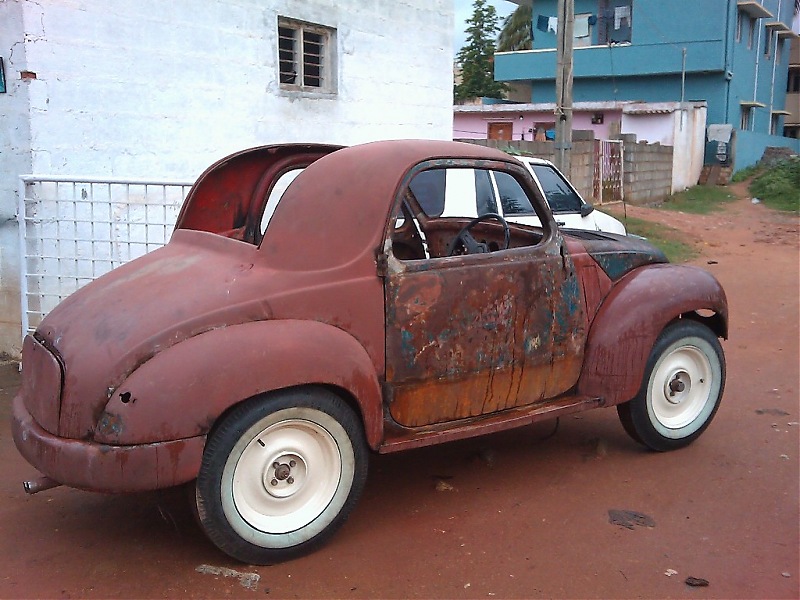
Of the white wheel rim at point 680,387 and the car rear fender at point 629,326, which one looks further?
the white wheel rim at point 680,387

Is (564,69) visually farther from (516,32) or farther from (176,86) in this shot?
(516,32)

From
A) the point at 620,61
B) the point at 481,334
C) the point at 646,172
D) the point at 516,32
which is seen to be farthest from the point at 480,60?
the point at 481,334

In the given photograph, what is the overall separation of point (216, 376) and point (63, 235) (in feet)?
14.1

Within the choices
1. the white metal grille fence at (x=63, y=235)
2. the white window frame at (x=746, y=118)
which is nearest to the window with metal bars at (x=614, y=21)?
the white window frame at (x=746, y=118)

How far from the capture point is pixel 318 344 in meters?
3.34

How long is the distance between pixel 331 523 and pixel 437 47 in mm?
8644

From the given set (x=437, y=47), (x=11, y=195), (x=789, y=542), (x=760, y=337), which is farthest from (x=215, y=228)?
(x=437, y=47)

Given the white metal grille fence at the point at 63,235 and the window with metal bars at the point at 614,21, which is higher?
the window with metal bars at the point at 614,21

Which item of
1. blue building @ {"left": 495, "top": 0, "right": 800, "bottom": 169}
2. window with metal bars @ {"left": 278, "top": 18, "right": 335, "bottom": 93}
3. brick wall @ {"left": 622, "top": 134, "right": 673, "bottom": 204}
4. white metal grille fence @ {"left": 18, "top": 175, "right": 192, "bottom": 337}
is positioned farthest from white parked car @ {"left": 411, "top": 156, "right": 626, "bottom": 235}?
blue building @ {"left": 495, "top": 0, "right": 800, "bottom": 169}

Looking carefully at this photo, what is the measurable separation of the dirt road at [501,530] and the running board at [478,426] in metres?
0.43

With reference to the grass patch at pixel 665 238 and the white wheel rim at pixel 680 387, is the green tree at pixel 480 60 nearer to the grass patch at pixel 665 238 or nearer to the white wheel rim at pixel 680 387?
the grass patch at pixel 665 238

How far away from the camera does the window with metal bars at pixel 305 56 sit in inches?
358

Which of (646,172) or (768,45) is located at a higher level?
(768,45)

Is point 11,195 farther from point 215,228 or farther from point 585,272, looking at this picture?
point 585,272
